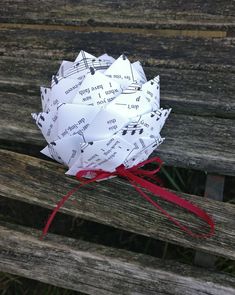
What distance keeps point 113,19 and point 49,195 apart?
26.1 inches

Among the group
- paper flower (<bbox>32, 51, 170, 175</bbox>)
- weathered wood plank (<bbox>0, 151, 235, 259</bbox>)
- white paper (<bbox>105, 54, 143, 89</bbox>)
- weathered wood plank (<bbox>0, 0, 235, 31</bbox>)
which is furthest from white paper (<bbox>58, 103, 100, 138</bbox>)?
weathered wood plank (<bbox>0, 0, 235, 31</bbox>)

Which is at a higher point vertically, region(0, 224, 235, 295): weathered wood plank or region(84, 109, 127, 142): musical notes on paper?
region(84, 109, 127, 142): musical notes on paper

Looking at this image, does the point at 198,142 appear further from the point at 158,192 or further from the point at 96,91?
the point at 96,91

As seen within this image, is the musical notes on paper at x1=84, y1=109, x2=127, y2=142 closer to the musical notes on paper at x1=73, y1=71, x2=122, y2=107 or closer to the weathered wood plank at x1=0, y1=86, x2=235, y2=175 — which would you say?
the musical notes on paper at x1=73, y1=71, x2=122, y2=107

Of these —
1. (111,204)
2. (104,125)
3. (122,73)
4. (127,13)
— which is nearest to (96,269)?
(111,204)

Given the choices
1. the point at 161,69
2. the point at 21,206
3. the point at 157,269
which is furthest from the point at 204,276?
the point at 21,206

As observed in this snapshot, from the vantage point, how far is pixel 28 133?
4.68 feet

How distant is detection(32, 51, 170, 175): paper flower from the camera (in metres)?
1.14

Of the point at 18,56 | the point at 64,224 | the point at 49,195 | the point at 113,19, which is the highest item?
the point at 113,19

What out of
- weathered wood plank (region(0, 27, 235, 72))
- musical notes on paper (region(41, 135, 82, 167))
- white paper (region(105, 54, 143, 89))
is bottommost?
musical notes on paper (region(41, 135, 82, 167))

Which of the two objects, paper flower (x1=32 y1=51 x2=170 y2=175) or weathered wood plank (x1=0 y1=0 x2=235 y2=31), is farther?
weathered wood plank (x1=0 y1=0 x2=235 y2=31)

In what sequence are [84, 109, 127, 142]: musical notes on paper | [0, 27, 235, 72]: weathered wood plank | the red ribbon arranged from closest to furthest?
[84, 109, 127, 142]: musical notes on paper
the red ribbon
[0, 27, 235, 72]: weathered wood plank

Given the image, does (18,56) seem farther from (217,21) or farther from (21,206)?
(217,21)

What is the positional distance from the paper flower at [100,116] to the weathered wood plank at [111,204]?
13 centimetres
